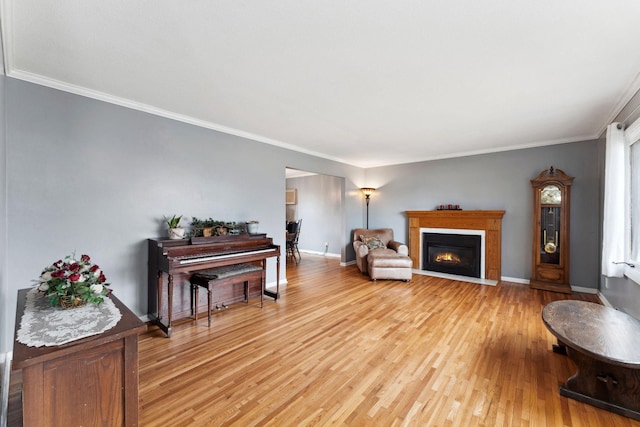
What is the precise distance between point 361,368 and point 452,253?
408 centimetres

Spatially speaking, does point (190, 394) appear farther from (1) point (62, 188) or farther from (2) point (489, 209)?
(2) point (489, 209)

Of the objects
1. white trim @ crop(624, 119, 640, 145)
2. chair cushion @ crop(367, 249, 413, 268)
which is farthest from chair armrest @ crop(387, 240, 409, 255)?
white trim @ crop(624, 119, 640, 145)

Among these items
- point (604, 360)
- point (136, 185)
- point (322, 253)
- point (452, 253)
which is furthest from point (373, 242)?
point (136, 185)

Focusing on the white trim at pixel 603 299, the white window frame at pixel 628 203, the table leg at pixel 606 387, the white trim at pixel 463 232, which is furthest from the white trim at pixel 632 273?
the white trim at pixel 463 232

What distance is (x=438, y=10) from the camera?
1.59 m

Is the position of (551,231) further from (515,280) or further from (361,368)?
(361,368)

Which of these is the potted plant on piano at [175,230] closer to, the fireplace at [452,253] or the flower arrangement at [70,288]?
the flower arrangement at [70,288]

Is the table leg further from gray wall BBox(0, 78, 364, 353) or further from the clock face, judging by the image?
gray wall BBox(0, 78, 364, 353)

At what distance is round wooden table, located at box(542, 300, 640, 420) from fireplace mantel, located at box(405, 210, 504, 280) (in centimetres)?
302

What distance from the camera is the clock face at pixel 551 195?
14.6 feet

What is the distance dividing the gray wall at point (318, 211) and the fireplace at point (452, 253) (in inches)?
91.0

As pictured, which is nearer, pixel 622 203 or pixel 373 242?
pixel 622 203

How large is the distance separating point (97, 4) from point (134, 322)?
179 centimetres

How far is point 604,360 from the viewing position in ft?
5.40
